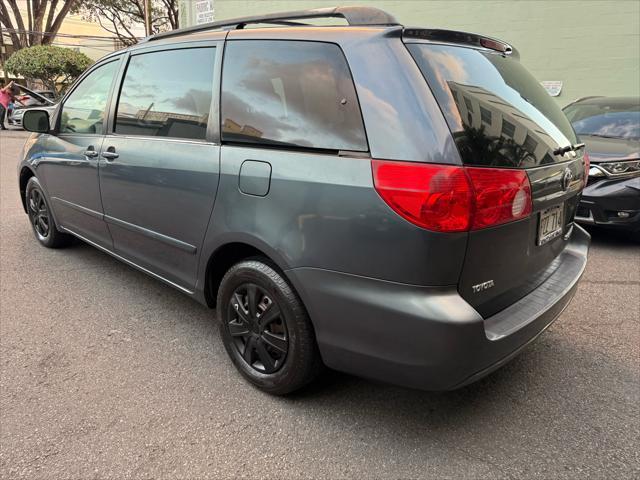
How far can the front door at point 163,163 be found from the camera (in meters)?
2.67

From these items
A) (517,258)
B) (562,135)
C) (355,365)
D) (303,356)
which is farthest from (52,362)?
(562,135)

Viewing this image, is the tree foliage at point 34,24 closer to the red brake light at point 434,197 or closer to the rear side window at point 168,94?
the rear side window at point 168,94

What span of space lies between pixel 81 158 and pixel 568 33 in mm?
9882

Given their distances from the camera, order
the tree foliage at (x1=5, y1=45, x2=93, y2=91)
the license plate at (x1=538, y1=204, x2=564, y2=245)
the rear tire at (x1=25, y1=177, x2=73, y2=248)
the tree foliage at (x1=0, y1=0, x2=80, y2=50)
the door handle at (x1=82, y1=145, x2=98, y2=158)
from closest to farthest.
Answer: the license plate at (x1=538, y1=204, x2=564, y2=245)
the door handle at (x1=82, y1=145, x2=98, y2=158)
the rear tire at (x1=25, y1=177, x2=73, y2=248)
the tree foliage at (x1=5, y1=45, x2=93, y2=91)
the tree foliage at (x1=0, y1=0, x2=80, y2=50)

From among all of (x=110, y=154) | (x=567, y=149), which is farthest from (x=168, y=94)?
(x=567, y=149)

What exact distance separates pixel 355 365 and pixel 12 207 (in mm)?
6021

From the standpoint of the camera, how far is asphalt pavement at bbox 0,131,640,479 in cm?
207

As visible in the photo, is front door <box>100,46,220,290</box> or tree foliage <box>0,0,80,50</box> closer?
front door <box>100,46,220,290</box>

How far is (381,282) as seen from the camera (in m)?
1.92

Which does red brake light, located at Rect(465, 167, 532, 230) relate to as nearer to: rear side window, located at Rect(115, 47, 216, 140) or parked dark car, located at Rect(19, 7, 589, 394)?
parked dark car, located at Rect(19, 7, 589, 394)

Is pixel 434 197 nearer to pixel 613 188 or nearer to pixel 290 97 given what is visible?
pixel 290 97

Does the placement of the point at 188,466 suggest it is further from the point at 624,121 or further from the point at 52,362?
the point at 624,121

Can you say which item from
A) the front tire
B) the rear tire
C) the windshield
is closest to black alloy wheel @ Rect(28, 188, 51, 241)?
the rear tire

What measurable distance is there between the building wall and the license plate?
27.4 feet
